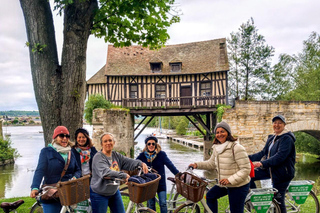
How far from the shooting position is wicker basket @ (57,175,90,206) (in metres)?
2.69

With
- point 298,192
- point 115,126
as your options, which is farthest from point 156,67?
point 298,192

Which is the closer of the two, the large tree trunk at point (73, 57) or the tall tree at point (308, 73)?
the large tree trunk at point (73, 57)

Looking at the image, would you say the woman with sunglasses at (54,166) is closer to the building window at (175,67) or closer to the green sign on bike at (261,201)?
the green sign on bike at (261,201)

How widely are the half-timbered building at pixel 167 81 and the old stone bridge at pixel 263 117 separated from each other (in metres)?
3.64

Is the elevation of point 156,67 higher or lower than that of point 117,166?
higher

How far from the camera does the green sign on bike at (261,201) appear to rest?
138 inches

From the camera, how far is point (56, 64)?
4270 mm

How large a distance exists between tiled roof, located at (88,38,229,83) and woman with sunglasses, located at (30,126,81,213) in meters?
14.4

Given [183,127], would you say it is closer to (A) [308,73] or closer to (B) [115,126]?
(A) [308,73]

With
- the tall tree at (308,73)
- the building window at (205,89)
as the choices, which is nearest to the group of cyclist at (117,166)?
the building window at (205,89)

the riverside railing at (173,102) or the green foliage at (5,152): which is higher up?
the riverside railing at (173,102)

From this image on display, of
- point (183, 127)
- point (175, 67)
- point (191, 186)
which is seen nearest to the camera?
point (191, 186)

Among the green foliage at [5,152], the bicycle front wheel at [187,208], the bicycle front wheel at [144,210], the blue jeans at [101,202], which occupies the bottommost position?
the green foliage at [5,152]

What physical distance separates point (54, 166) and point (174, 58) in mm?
15325
